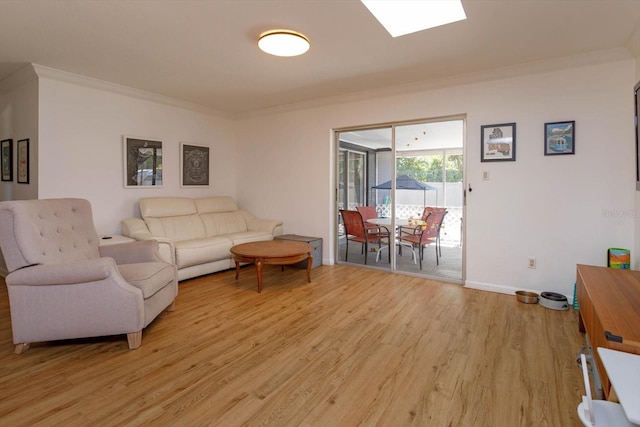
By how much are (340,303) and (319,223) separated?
1846 millimetres

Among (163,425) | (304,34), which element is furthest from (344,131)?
(163,425)

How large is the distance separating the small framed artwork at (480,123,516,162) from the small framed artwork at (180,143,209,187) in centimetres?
398

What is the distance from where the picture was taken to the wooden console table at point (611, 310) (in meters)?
1.40

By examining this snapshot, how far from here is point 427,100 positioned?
4027 millimetres

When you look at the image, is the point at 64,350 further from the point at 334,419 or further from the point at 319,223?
the point at 319,223

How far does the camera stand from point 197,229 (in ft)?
15.4

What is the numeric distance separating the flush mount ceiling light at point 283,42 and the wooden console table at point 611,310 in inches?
106

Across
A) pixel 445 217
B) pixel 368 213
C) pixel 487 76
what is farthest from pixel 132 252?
pixel 487 76

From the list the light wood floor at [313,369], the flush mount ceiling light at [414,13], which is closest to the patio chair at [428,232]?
the light wood floor at [313,369]

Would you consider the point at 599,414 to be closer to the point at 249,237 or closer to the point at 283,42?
the point at 283,42

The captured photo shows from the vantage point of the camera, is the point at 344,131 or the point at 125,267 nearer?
the point at 125,267

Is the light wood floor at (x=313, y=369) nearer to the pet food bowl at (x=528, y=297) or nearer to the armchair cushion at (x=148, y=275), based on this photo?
the pet food bowl at (x=528, y=297)

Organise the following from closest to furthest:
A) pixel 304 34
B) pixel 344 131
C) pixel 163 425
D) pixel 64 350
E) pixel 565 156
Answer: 1. pixel 163 425
2. pixel 64 350
3. pixel 304 34
4. pixel 565 156
5. pixel 344 131

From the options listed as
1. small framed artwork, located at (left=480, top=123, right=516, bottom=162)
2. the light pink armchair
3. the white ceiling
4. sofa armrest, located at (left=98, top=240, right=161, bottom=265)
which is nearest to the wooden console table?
small framed artwork, located at (left=480, top=123, right=516, bottom=162)
